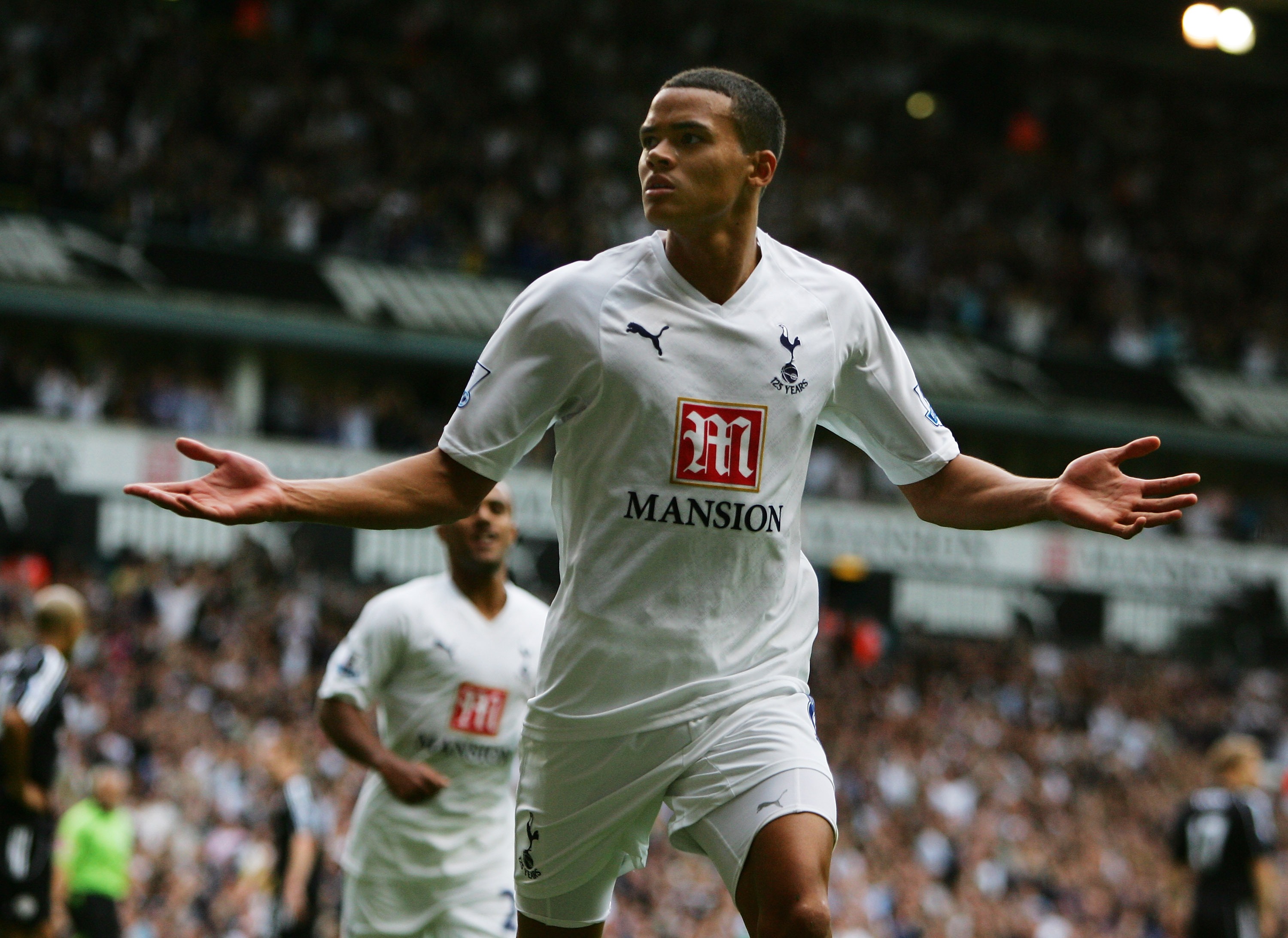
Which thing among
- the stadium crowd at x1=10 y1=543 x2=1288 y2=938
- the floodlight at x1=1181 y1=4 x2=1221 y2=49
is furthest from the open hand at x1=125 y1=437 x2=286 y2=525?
the floodlight at x1=1181 y1=4 x2=1221 y2=49

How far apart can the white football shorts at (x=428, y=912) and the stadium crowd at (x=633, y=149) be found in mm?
16345

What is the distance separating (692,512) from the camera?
3979mm

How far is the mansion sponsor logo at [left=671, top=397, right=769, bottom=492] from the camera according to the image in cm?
398

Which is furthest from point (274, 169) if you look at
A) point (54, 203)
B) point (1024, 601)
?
point (1024, 601)

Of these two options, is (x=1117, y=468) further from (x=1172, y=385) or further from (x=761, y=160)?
(x=1172, y=385)

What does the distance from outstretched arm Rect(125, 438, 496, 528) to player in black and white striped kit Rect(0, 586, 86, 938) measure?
14.1 feet

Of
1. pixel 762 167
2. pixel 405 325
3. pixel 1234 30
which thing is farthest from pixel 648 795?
pixel 1234 30

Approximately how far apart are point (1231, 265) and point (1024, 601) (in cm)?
1089

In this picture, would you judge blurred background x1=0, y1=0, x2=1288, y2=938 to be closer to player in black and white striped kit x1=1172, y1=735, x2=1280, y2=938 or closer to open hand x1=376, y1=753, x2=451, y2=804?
player in black and white striped kit x1=1172, y1=735, x2=1280, y2=938

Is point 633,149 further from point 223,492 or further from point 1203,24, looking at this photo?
point 223,492

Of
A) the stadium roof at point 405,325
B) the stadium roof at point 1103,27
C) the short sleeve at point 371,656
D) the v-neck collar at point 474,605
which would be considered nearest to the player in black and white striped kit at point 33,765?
the short sleeve at point 371,656

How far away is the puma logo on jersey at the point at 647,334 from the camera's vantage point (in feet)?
13.2

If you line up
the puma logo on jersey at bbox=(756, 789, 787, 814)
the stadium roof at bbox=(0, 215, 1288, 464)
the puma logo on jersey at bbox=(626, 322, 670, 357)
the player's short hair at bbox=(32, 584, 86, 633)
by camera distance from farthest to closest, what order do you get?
the stadium roof at bbox=(0, 215, 1288, 464) < the player's short hair at bbox=(32, 584, 86, 633) < the puma logo on jersey at bbox=(626, 322, 670, 357) < the puma logo on jersey at bbox=(756, 789, 787, 814)

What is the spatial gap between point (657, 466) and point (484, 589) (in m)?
2.73
